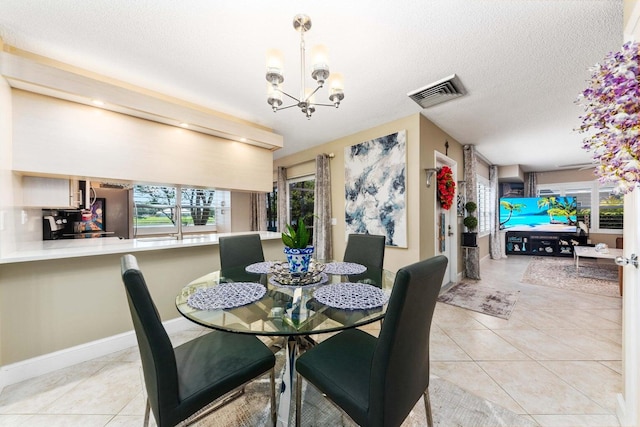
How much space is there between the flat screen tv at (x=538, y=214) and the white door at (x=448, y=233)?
371cm

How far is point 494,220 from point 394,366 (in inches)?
277

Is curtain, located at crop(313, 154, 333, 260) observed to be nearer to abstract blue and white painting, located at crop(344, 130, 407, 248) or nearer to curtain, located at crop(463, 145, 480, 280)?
abstract blue and white painting, located at crop(344, 130, 407, 248)

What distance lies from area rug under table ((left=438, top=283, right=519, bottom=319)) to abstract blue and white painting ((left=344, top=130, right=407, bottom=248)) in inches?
45.3

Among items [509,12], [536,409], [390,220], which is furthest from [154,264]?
[509,12]

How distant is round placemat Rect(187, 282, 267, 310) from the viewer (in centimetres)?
127

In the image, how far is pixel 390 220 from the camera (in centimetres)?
328

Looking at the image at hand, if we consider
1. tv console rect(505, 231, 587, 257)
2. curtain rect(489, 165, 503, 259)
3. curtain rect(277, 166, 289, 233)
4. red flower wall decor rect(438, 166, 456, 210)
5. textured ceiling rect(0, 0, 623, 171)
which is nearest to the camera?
textured ceiling rect(0, 0, 623, 171)

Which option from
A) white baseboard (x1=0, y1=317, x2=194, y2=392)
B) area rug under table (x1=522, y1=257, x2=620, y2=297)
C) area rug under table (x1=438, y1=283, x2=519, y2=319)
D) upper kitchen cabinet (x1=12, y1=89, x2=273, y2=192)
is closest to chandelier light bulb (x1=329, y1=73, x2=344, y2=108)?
upper kitchen cabinet (x1=12, y1=89, x2=273, y2=192)

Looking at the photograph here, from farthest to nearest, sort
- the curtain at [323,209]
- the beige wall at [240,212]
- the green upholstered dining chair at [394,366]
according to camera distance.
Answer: the beige wall at [240,212], the curtain at [323,209], the green upholstered dining chair at [394,366]

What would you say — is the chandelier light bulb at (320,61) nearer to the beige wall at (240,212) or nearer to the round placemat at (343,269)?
the round placemat at (343,269)

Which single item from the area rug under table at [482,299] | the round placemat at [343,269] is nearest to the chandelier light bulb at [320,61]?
the round placemat at [343,269]

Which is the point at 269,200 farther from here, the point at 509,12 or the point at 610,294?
the point at 610,294

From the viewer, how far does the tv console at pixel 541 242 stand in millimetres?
6121

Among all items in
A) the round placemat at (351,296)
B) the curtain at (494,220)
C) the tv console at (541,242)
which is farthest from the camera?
the curtain at (494,220)
